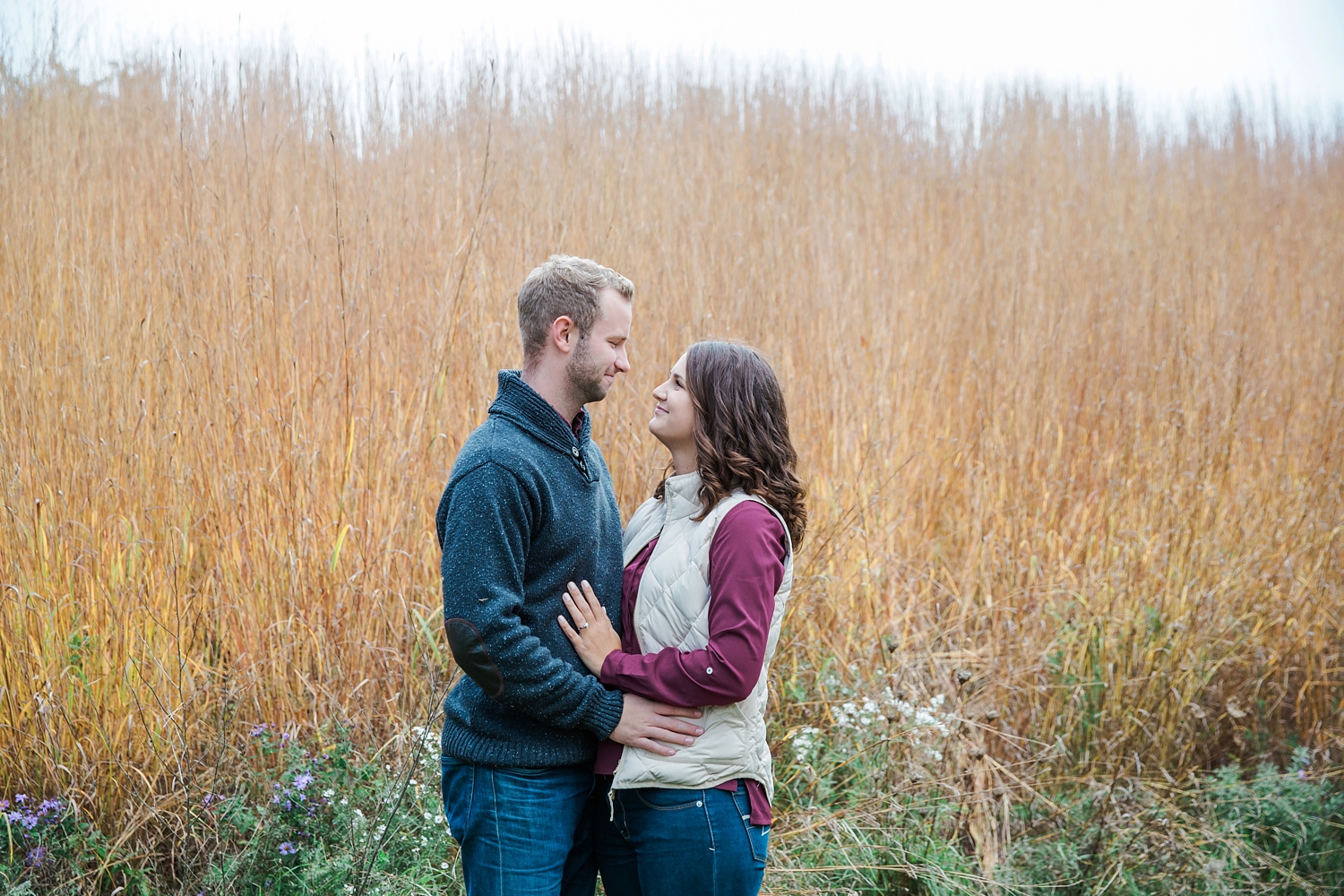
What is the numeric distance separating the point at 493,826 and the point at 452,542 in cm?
49

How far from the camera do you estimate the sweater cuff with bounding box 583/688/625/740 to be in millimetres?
1568

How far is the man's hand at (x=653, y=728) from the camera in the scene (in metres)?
1.57

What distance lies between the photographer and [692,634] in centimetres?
162

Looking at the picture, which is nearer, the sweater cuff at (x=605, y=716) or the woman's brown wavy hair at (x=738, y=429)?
the sweater cuff at (x=605, y=716)

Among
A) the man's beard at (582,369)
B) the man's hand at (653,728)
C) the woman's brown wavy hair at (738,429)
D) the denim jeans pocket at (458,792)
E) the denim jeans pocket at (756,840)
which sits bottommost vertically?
the denim jeans pocket at (756,840)

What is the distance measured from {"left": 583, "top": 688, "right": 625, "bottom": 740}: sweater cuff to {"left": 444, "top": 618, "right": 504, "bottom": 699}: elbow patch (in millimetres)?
164

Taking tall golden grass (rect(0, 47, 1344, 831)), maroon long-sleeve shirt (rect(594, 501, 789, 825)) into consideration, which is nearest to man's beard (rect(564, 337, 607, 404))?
maroon long-sleeve shirt (rect(594, 501, 789, 825))

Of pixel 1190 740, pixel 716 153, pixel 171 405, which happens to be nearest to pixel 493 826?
pixel 171 405

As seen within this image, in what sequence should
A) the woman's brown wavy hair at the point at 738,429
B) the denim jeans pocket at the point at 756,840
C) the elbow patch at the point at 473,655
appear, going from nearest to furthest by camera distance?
the elbow patch at the point at 473,655
the denim jeans pocket at the point at 756,840
the woman's brown wavy hair at the point at 738,429

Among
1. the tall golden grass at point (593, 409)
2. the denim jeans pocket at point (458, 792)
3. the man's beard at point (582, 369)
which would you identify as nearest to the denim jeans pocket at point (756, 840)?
the denim jeans pocket at point (458, 792)

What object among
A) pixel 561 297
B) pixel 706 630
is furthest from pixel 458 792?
pixel 561 297

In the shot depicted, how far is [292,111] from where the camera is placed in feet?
12.7

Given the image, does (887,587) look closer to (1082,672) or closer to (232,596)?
(1082,672)

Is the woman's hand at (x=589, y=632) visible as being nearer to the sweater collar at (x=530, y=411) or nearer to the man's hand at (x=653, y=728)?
Result: the man's hand at (x=653, y=728)
